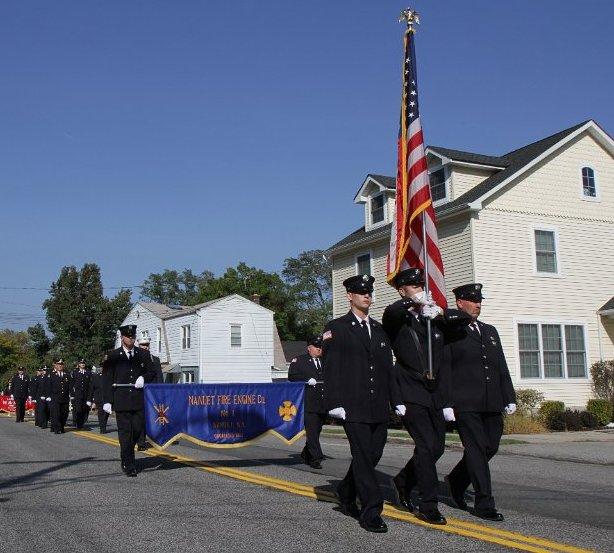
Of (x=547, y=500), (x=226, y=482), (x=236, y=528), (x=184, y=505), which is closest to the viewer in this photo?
(x=236, y=528)

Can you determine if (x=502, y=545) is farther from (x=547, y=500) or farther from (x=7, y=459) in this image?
(x=7, y=459)

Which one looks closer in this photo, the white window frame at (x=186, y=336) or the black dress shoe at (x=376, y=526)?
the black dress shoe at (x=376, y=526)

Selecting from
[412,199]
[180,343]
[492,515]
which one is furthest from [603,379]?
[180,343]

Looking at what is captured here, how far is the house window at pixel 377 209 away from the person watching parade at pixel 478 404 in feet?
68.9

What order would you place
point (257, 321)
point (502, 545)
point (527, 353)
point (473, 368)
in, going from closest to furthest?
point (502, 545) < point (473, 368) < point (527, 353) < point (257, 321)

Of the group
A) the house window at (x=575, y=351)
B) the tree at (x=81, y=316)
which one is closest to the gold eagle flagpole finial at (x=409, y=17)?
the house window at (x=575, y=351)

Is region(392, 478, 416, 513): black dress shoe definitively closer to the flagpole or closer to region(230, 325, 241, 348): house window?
the flagpole

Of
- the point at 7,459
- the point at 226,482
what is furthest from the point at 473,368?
the point at 7,459

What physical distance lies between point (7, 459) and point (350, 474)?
8202 mm

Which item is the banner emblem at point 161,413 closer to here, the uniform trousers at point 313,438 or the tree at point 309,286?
the uniform trousers at point 313,438

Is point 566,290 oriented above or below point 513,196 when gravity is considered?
below

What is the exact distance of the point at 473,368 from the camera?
23.1 feet

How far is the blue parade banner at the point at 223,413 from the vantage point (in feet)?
35.6

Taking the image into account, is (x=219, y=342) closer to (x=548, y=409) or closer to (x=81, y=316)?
(x=81, y=316)
